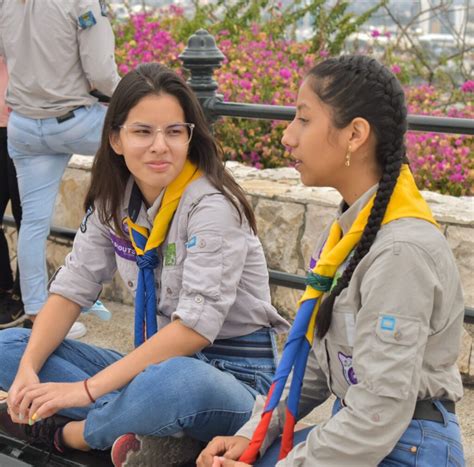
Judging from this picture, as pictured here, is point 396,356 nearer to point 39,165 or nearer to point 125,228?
point 125,228

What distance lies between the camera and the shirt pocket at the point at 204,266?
246 cm

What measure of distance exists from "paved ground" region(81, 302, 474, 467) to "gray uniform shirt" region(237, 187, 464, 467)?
1.25 m

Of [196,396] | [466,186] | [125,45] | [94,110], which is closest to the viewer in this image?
[196,396]

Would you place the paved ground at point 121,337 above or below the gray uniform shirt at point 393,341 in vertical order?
below

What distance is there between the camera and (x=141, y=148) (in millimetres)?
2570

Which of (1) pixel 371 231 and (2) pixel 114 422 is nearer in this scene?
(1) pixel 371 231

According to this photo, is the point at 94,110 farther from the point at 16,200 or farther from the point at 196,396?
the point at 196,396

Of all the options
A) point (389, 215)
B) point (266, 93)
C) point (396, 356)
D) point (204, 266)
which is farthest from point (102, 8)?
point (396, 356)

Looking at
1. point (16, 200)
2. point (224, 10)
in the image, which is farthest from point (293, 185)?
point (224, 10)

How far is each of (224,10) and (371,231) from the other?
5.86 meters

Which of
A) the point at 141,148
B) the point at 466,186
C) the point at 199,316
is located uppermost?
the point at 141,148

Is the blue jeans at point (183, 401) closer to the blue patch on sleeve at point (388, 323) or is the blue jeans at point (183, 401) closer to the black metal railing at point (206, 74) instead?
the blue patch on sleeve at point (388, 323)

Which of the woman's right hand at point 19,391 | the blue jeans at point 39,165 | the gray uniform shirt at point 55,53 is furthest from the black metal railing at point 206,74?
the woman's right hand at point 19,391

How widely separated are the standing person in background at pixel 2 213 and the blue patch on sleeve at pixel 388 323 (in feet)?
7.94
